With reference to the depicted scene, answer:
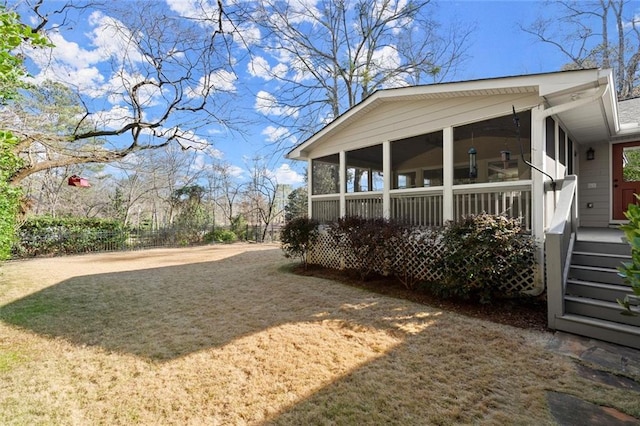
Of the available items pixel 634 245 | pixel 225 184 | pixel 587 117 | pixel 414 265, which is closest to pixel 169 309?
pixel 414 265

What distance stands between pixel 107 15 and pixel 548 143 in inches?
407

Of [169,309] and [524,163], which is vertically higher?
[524,163]

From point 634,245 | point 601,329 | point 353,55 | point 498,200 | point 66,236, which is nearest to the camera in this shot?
point 634,245

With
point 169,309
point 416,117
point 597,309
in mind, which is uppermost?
point 416,117

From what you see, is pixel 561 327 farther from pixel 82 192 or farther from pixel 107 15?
pixel 82 192

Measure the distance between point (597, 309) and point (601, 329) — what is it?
340 mm

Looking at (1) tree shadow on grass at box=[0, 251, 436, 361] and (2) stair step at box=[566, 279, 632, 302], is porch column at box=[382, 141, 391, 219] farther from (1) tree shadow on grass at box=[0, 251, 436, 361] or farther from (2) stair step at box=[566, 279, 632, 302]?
(2) stair step at box=[566, 279, 632, 302]

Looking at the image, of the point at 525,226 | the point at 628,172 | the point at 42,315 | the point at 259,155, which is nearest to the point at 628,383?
the point at 525,226

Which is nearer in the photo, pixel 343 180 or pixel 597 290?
pixel 597 290

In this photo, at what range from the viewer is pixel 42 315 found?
4.89m

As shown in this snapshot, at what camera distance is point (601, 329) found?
3684 mm

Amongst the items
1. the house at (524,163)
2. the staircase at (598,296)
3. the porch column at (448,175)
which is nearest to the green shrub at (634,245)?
the staircase at (598,296)

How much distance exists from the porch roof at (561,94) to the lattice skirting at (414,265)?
2.75m

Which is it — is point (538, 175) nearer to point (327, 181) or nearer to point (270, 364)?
point (270, 364)
